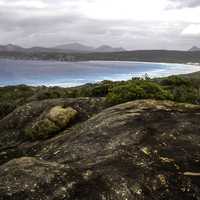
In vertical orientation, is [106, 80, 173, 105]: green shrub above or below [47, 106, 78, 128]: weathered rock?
above

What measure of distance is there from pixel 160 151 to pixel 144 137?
919 mm

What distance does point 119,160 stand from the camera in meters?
9.49

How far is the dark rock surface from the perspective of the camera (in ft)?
26.3

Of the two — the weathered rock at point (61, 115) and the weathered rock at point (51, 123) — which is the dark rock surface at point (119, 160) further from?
the weathered rock at point (61, 115)

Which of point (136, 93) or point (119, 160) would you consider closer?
point (119, 160)

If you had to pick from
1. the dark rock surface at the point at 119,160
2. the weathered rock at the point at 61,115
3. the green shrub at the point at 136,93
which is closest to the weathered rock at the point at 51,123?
the weathered rock at the point at 61,115

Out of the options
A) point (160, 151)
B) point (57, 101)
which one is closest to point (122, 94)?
point (57, 101)

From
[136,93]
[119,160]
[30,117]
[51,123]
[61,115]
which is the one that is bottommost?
[30,117]

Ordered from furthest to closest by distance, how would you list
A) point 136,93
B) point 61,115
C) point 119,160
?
point 136,93, point 61,115, point 119,160

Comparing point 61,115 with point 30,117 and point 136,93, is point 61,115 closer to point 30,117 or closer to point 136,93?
point 30,117

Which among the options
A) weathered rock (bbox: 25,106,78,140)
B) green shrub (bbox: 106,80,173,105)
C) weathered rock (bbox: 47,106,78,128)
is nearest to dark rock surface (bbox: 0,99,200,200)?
weathered rock (bbox: 25,106,78,140)

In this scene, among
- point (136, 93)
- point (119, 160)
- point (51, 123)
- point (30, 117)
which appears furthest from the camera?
point (30, 117)

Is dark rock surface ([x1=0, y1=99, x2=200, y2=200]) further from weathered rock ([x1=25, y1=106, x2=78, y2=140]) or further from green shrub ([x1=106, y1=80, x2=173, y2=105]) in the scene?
green shrub ([x1=106, y1=80, x2=173, y2=105])

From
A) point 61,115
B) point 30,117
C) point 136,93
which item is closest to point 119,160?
point 61,115
